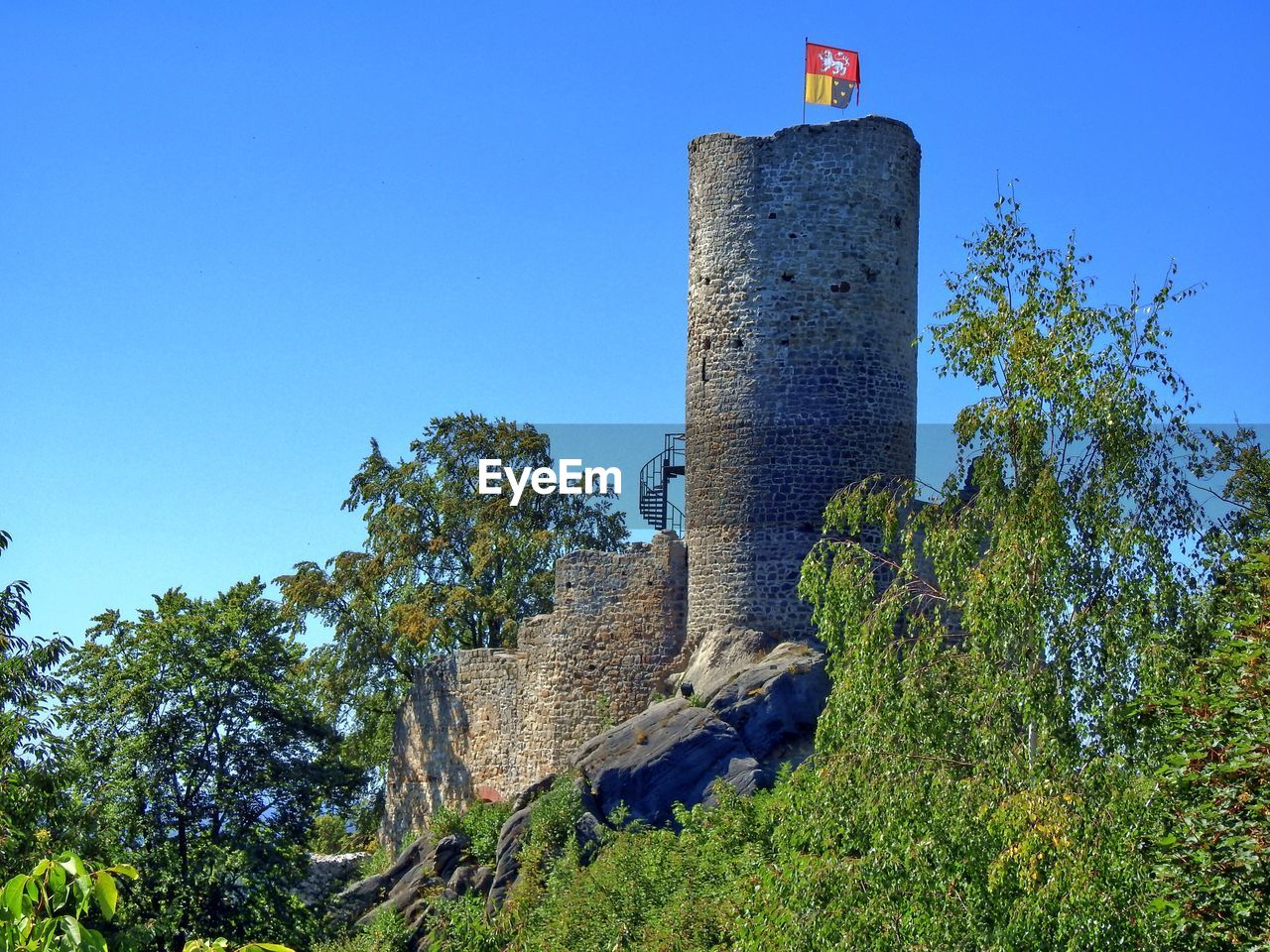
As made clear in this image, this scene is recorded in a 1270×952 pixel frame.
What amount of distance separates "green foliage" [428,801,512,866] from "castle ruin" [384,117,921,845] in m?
2.20

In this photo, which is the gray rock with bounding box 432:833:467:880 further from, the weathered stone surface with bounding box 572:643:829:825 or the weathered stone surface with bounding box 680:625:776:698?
the weathered stone surface with bounding box 680:625:776:698

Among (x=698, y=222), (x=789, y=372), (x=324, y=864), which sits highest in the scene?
(x=698, y=222)

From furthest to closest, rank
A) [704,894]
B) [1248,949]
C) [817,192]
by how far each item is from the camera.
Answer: [817,192] < [704,894] < [1248,949]

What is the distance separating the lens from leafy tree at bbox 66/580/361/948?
94.0 feet

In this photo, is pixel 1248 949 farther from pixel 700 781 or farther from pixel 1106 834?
pixel 700 781

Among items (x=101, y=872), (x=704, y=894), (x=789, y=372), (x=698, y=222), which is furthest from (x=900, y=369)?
(x=101, y=872)

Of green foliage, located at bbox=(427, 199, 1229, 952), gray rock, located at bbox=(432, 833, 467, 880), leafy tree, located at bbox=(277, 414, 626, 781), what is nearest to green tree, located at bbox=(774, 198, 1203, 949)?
green foliage, located at bbox=(427, 199, 1229, 952)

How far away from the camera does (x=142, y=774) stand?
28.9 m

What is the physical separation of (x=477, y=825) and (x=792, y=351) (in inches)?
340

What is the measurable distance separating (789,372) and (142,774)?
1066cm

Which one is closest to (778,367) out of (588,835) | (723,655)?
(723,655)

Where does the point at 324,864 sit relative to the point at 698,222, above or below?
below

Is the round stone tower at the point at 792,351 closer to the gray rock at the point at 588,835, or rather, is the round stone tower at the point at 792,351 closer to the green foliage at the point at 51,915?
the gray rock at the point at 588,835

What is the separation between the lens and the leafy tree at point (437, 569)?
40.3 meters
